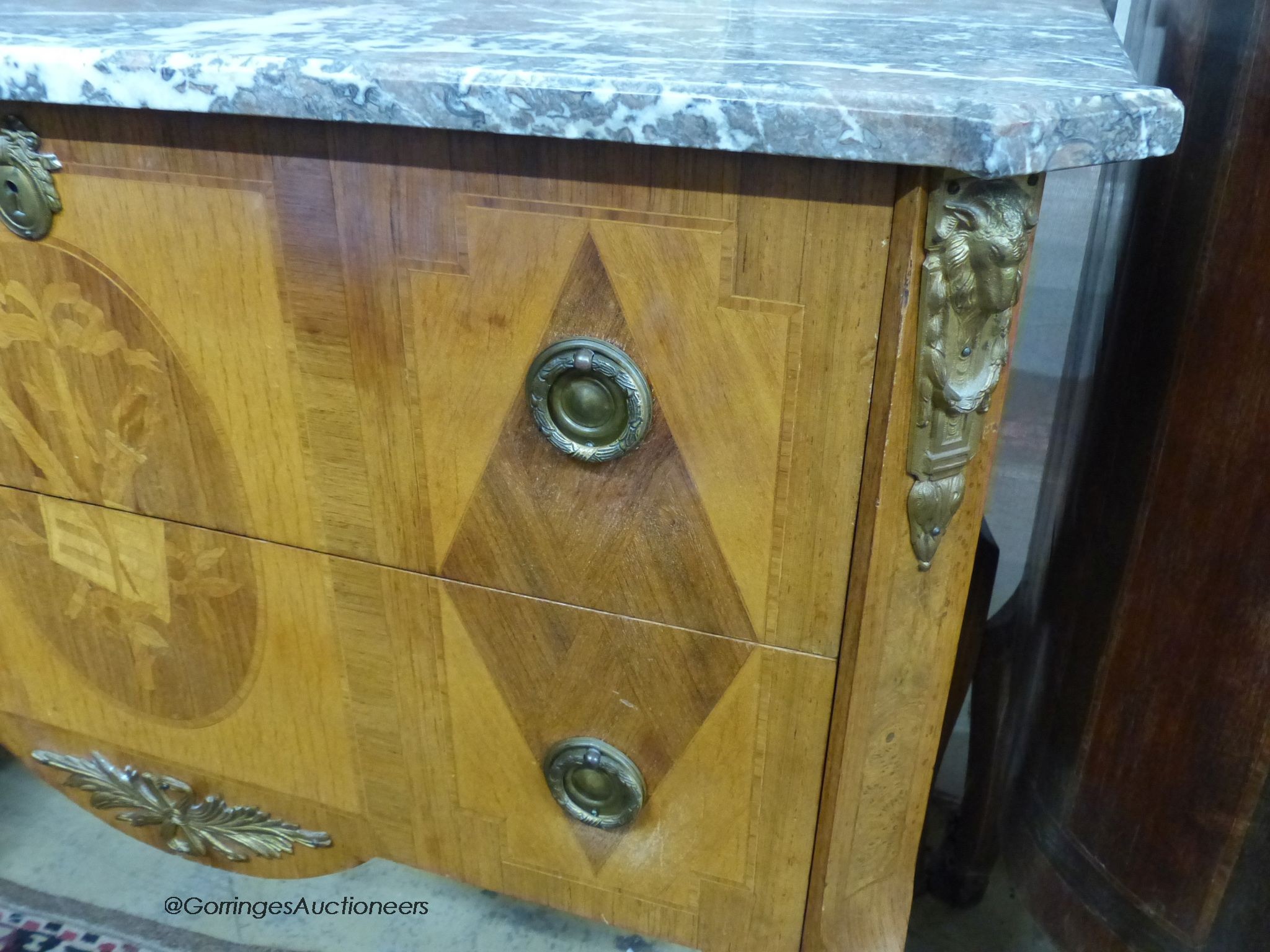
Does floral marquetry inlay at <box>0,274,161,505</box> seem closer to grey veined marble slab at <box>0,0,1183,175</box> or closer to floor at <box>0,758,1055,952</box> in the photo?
grey veined marble slab at <box>0,0,1183,175</box>

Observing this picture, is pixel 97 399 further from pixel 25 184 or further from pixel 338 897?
pixel 338 897

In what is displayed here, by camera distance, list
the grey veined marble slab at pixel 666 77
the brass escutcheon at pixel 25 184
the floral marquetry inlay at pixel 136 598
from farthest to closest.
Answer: the floral marquetry inlay at pixel 136 598
the brass escutcheon at pixel 25 184
the grey veined marble slab at pixel 666 77

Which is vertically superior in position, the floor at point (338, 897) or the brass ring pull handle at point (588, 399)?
the brass ring pull handle at point (588, 399)

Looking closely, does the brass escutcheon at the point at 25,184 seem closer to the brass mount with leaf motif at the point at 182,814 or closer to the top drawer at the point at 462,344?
the top drawer at the point at 462,344

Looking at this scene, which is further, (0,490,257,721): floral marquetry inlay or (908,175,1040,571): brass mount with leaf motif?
(0,490,257,721): floral marquetry inlay

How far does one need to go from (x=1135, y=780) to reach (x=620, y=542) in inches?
17.0

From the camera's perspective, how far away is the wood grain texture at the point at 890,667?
1.45 ft

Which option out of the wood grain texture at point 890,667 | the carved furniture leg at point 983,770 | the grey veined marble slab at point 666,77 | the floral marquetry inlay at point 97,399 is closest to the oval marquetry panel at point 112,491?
the floral marquetry inlay at point 97,399

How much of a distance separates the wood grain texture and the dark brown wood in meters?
0.19

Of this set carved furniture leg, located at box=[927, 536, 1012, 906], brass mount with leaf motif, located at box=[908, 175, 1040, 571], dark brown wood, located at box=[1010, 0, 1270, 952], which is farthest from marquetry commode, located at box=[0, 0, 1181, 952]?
carved furniture leg, located at box=[927, 536, 1012, 906]

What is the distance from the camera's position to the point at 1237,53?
21.4 inches

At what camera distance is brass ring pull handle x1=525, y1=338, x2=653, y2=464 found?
0.48 metres

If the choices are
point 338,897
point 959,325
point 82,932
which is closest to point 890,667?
point 959,325

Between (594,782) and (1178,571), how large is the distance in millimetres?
378
